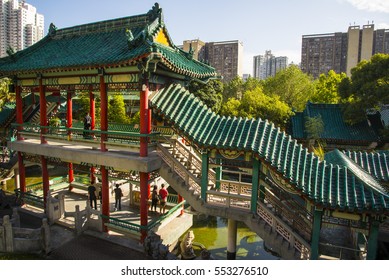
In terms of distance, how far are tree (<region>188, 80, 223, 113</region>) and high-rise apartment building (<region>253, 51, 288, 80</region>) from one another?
92001mm

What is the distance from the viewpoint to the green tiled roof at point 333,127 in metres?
22.9

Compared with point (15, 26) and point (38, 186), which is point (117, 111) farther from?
point (15, 26)

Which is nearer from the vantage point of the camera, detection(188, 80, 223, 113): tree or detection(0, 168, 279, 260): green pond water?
detection(0, 168, 279, 260): green pond water

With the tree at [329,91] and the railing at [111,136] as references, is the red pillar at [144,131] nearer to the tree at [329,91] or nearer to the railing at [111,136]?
the railing at [111,136]

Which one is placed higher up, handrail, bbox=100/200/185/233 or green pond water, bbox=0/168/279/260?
handrail, bbox=100/200/185/233

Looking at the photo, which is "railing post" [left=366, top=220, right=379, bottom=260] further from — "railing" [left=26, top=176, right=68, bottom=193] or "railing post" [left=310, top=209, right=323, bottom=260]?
"railing" [left=26, top=176, right=68, bottom=193]

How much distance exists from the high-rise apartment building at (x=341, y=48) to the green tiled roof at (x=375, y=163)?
6124cm

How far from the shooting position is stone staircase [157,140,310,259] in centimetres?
824

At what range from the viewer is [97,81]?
37.0 feet

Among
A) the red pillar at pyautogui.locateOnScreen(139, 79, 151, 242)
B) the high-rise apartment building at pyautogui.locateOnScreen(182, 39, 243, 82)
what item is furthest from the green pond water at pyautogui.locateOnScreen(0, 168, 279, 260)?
the high-rise apartment building at pyautogui.locateOnScreen(182, 39, 243, 82)

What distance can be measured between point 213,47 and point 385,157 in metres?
80.6

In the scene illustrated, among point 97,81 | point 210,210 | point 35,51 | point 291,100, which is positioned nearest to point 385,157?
point 210,210

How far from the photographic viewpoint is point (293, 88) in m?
36.6
